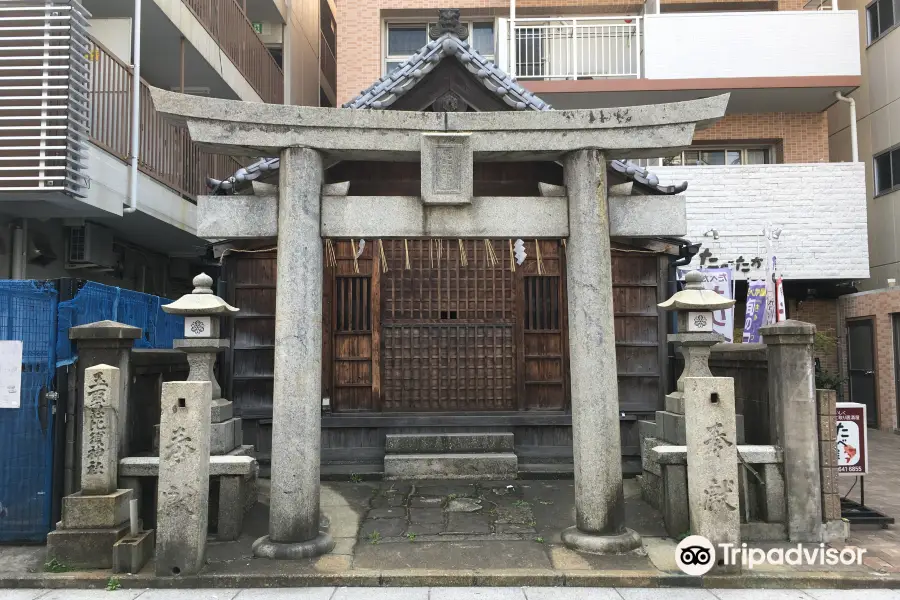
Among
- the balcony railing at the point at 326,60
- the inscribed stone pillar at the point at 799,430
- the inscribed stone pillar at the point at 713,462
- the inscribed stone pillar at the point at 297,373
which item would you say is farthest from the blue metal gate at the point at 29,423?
the balcony railing at the point at 326,60

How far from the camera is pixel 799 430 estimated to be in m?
7.34

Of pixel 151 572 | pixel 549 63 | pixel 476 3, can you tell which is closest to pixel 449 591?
pixel 151 572

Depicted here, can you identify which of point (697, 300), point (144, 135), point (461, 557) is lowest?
point (461, 557)

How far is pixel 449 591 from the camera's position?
6242 millimetres

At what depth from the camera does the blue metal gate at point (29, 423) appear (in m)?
7.21

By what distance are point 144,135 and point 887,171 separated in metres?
18.9

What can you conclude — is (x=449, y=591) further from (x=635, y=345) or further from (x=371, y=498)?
(x=635, y=345)

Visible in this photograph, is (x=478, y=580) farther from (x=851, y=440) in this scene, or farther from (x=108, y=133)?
(x=108, y=133)

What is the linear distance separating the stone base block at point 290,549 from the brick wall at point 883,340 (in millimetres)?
15173

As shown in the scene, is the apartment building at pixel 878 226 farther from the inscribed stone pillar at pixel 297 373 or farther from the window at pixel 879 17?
the inscribed stone pillar at pixel 297 373

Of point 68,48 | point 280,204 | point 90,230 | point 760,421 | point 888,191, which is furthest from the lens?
point 888,191

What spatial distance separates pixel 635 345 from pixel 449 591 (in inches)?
244

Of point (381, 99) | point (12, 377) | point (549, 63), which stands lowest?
point (12, 377)

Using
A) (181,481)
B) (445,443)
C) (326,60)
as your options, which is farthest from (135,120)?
(326,60)
